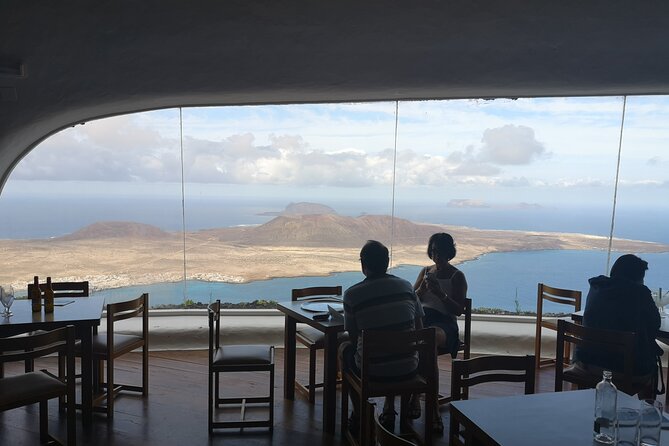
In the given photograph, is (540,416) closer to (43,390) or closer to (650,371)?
(650,371)

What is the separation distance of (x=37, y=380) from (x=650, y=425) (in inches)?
125

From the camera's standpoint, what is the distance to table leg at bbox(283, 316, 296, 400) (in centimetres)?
404

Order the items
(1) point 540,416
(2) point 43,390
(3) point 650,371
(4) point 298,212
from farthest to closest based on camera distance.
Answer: (4) point 298,212 < (3) point 650,371 < (2) point 43,390 < (1) point 540,416

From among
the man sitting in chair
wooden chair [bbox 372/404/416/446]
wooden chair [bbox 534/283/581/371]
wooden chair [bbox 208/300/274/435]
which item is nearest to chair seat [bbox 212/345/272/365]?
wooden chair [bbox 208/300/274/435]

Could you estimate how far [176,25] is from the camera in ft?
9.72

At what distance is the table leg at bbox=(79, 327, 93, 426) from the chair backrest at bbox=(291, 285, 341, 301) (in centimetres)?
156

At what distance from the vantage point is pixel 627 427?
1.77 metres

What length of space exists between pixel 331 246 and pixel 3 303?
389 cm

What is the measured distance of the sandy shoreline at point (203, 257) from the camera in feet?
19.8

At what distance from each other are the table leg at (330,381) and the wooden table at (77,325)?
158cm

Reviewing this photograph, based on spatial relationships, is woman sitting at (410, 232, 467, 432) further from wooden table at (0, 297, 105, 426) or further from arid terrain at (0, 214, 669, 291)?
wooden table at (0, 297, 105, 426)

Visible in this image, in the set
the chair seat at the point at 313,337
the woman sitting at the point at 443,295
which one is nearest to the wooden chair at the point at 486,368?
the woman sitting at the point at 443,295

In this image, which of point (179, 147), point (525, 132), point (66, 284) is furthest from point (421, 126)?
point (66, 284)

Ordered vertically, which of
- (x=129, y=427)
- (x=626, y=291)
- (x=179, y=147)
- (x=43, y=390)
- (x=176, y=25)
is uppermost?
(x=176, y=25)
